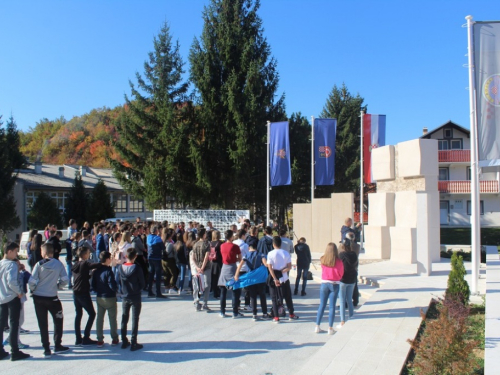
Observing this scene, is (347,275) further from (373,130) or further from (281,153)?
(373,130)

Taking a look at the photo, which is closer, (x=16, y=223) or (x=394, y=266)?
(x=394, y=266)

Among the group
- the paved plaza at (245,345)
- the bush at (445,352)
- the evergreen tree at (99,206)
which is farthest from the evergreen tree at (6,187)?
the bush at (445,352)

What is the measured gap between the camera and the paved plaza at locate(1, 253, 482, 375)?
6.50m

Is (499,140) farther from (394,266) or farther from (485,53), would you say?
(394,266)

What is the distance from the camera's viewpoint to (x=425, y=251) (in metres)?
13.7

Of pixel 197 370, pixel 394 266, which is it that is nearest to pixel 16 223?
pixel 394 266

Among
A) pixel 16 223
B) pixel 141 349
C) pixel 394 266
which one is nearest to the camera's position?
pixel 141 349

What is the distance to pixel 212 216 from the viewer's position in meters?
26.2

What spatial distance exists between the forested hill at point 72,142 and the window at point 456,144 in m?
46.3

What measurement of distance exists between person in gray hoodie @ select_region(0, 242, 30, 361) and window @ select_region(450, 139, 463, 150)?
43827mm

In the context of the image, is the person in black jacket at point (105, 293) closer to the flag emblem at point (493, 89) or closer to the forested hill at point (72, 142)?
the flag emblem at point (493, 89)

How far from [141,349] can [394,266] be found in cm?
1062

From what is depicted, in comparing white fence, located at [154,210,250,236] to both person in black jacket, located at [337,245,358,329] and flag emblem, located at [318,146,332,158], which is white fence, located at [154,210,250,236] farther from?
person in black jacket, located at [337,245,358,329]

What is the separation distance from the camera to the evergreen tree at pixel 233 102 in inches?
1163
